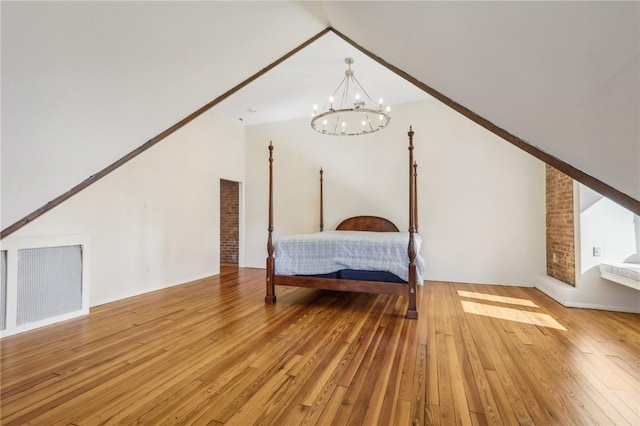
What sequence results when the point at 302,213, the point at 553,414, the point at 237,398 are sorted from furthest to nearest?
1. the point at 302,213
2. the point at 237,398
3. the point at 553,414

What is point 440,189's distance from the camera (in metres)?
4.76

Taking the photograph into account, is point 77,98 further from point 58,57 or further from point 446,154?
point 446,154

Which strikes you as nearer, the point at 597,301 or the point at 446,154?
the point at 597,301

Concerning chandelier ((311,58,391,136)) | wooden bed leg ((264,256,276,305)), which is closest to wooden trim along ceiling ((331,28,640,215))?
chandelier ((311,58,391,136))

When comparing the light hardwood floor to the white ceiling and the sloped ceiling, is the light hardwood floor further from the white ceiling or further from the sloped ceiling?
the white ceiling

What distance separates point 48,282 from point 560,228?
6.10 meters

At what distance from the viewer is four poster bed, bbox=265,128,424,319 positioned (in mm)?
3105

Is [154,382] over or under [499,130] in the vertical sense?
under

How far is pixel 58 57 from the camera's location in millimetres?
1300

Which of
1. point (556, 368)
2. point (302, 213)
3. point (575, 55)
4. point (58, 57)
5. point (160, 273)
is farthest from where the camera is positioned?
point (302, 213)

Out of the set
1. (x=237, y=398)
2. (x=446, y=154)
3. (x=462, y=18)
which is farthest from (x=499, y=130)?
(x=446, y=154)

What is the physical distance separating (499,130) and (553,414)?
165cm

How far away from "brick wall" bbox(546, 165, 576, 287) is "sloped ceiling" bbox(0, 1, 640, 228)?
275 centimetres

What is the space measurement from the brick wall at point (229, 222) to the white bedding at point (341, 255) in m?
2.99
